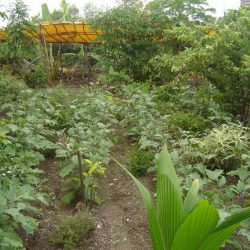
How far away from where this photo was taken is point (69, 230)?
285cm

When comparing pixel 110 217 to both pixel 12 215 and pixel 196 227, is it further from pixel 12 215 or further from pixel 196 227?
pixel 196 227

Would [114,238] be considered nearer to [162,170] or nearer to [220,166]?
[162,170]

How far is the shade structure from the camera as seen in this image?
10.4 m

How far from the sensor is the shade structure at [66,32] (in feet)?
34.2

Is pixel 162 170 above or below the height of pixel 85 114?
above

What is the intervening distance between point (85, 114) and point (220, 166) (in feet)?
5.97

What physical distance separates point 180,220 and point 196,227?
171 millimetres

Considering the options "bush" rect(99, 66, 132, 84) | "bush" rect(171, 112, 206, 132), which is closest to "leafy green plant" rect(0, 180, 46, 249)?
"bush" rect(171, 112, 206, 132)

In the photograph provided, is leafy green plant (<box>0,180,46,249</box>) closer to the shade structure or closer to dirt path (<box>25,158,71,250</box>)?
dirt path (<box>25,158,71,250</box>)

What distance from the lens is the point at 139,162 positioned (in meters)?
4.03

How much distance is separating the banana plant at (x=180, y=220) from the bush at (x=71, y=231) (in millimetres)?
831

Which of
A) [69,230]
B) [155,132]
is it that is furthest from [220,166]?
[69,230]

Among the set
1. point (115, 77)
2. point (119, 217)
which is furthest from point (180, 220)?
point (115, 77)

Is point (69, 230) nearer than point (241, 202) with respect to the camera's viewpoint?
Yes
